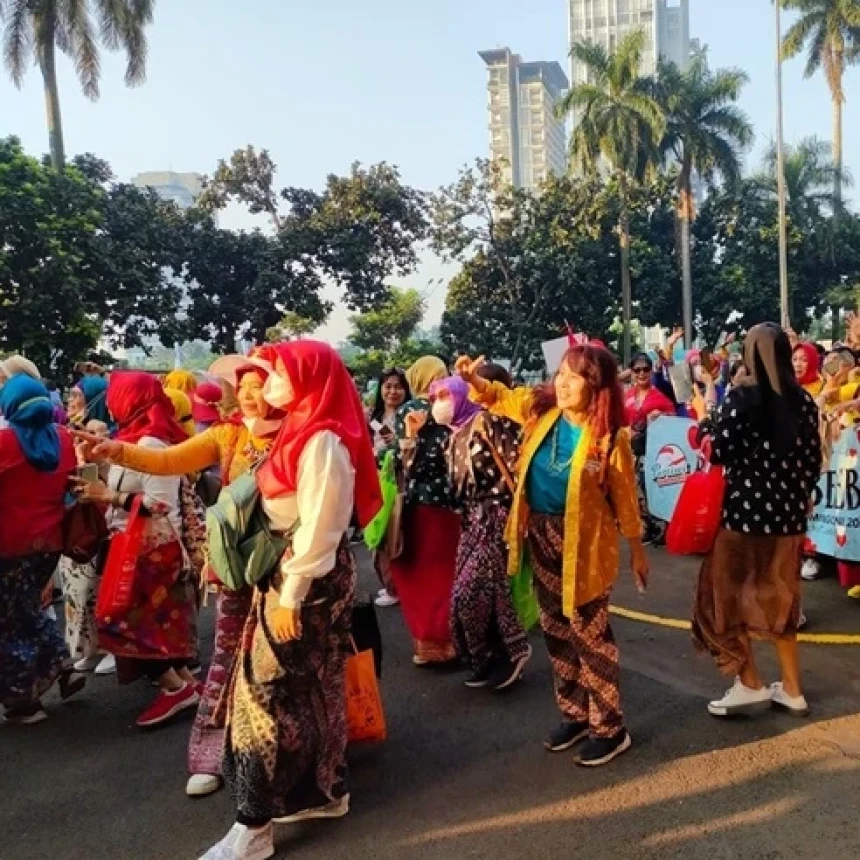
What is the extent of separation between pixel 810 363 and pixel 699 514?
8.24 feet

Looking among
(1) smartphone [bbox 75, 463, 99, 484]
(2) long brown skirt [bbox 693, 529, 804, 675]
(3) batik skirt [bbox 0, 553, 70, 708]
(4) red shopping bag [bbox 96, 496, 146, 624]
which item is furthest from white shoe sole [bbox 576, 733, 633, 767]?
(3) batik skirt [bbox 0, 553, 70, 708]

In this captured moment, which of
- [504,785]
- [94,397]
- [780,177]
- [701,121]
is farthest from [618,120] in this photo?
[504,785]

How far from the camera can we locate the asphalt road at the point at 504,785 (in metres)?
2.97

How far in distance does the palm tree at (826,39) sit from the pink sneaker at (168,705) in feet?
111

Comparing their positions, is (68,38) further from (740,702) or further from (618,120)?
(740,702)

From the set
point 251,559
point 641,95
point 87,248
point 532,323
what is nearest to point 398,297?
point 532,323

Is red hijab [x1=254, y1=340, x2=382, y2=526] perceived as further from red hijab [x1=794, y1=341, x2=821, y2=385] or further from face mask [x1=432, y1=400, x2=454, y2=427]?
red hijab [x1=794, y1=341, x2=821, y2=385]

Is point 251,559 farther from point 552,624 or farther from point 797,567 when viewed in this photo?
point 797,567

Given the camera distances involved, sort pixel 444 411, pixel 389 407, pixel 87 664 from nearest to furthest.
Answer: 1. pixel 444 411
2. pixel 87 664
3. pixel 389 407

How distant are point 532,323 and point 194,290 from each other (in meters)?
11.4

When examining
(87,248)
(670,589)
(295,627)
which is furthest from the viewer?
(87,248)

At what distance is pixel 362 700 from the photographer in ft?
11.5

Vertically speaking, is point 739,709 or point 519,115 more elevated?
point 519,115

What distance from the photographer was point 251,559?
287cm
